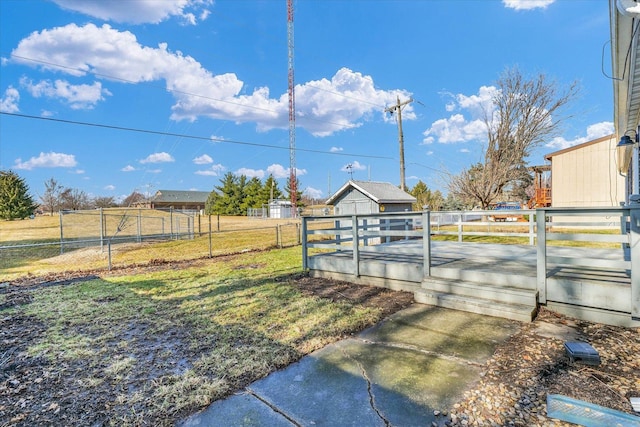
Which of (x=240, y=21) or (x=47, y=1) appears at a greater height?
(x=240, y=21)

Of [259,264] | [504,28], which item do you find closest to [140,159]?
[259,264]

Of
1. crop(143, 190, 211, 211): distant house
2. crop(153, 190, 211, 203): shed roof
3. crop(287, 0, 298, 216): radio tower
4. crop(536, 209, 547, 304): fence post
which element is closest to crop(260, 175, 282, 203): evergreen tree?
crop(287, 0, 298, 216): radio tower

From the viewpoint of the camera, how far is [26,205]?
31484 mm

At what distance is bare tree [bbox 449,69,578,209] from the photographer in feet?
55.5

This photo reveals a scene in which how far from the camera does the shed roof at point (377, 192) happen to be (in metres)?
12.4

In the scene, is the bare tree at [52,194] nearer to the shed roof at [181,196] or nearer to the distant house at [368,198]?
the shed roof at [181,196]

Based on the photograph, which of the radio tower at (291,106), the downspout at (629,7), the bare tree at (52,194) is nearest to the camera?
the downspout at (629,7)

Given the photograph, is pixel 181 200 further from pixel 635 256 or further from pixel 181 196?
pixel 635 256

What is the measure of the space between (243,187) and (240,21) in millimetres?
29532

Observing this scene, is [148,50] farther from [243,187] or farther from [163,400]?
[243,187]

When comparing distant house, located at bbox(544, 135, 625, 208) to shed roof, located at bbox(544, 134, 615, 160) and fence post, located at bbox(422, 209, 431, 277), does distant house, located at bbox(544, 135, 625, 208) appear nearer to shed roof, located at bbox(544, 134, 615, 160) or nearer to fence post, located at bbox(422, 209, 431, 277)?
shed roof, located at bbox(544, 134, 615, 160)

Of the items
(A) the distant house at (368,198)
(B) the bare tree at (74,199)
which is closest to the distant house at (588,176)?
(A) the distant house at (368,198)

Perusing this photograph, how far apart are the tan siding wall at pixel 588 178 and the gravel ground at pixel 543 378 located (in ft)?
53.6

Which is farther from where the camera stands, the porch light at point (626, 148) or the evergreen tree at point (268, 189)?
the evergreen tree at point (268, 189)
